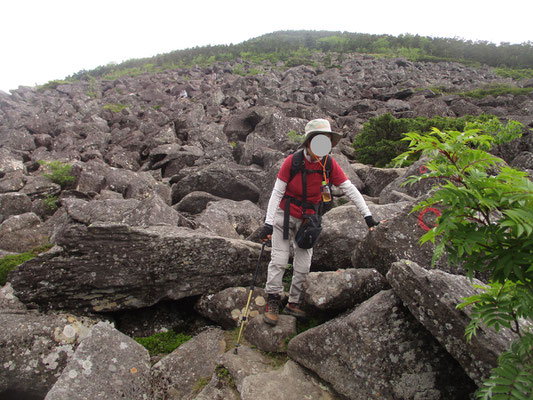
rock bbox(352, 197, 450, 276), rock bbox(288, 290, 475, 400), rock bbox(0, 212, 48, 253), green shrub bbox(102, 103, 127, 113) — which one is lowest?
rock bbox(0, 212, 48, 253)

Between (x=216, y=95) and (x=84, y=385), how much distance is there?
112ft

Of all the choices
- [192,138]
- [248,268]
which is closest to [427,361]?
[248,268]

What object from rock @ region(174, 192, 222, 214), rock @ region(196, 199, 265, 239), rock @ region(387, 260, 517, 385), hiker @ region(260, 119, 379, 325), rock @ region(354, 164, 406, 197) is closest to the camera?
rock @ region(387, 260, 517, 385)

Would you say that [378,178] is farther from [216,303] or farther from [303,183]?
[216,303]

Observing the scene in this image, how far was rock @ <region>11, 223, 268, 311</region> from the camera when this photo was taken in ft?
20.7

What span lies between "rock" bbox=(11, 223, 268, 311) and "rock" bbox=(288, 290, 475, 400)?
2.86 m

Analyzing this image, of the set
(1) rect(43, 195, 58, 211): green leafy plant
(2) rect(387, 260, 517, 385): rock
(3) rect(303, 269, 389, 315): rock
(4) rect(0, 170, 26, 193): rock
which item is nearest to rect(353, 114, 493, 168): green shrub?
(3) rect(303, 269, 389, 315): rock

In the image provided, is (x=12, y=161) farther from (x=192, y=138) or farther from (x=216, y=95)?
(x=216, y=95)

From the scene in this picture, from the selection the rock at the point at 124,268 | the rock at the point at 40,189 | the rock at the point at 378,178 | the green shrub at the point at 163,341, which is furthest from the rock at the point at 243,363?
the rock at the point at 40,189

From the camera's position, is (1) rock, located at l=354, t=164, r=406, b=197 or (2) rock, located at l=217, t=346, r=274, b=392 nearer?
(2) rock, located at l=217, t=346, r=274, b=392

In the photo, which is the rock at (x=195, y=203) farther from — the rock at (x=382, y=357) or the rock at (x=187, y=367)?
the rock at (x=382, y=357)

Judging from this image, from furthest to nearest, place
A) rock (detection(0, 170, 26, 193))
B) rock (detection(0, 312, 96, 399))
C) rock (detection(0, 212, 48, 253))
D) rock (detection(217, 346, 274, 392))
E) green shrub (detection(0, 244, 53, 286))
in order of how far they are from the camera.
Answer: rock (detection(0, 170, 26, 193)) < rock (detection(0, 212, 48, 253)) < green shrub (detection(0, 244, 53, 286)) < rock (detection(0, 312, 96, 399)) < rock (detection(217, 346, 274, 392))

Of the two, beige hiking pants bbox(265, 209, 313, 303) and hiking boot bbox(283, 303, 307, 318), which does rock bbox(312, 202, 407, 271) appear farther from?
hiking boot bbox(283, 303, 307, 318)

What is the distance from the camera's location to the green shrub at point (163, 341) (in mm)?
6154
